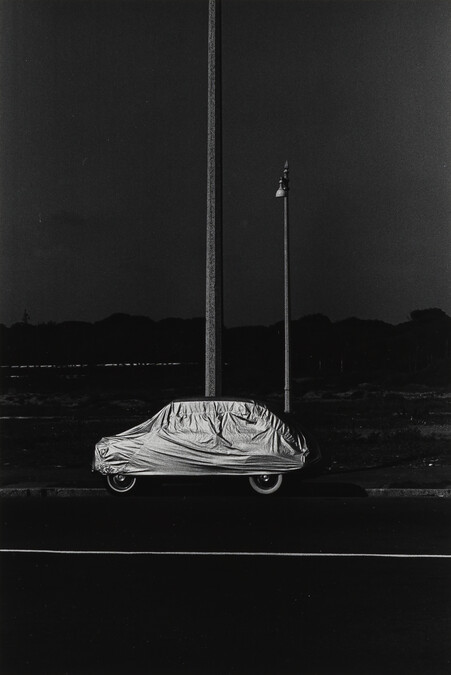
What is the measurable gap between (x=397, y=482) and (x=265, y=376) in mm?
127851

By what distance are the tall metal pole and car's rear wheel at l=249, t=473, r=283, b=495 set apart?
1991 mm

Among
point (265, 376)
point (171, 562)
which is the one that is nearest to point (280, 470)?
point (171, 562)

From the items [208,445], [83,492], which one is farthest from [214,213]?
[83,492]

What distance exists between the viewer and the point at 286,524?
509 inches

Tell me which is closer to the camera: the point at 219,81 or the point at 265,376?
the point at 219,81

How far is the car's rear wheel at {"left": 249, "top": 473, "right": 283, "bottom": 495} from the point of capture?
15922 mm

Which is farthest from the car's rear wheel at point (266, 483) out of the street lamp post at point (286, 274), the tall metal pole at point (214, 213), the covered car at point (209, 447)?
the street lamp post at point (286, 274)

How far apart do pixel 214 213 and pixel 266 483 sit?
4.37 m

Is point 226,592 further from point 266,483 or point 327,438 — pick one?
point 327,438

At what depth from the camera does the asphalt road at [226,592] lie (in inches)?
256

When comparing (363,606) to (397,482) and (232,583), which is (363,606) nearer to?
(232,583)

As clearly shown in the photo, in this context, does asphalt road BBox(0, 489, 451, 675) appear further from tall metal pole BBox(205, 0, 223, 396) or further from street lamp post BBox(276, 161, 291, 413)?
street lamp post BBox(276, 161, 291, 413)

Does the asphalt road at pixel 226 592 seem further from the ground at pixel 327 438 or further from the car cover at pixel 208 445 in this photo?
the ground at pixel 327 438

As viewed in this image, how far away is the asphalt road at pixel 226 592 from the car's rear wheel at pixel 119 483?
1873mm
